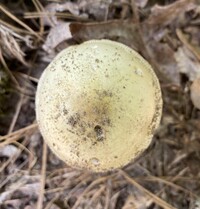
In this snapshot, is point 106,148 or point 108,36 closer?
point 106,148

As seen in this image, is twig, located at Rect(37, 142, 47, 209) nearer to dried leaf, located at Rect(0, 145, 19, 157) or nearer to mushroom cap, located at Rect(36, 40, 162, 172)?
dried leaf, located at Rect(0, 145, 19, 157)

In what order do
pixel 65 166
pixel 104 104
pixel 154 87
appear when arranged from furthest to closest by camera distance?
pixel 65 166, pixel 154 87, pixel 104 104

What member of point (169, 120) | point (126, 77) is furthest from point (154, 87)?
point (169, 120)

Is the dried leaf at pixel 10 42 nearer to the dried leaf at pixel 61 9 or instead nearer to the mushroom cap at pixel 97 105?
the dried leaf at pixel 61 9

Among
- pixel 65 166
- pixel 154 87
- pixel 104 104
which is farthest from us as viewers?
pixel 65 166

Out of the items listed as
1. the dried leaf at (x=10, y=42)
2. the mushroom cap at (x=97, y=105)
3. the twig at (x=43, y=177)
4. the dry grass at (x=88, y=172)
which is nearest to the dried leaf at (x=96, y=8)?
the dry grass at (x=88, y=172)

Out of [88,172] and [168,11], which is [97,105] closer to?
[88,172]

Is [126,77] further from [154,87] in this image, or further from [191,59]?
[191,59]
